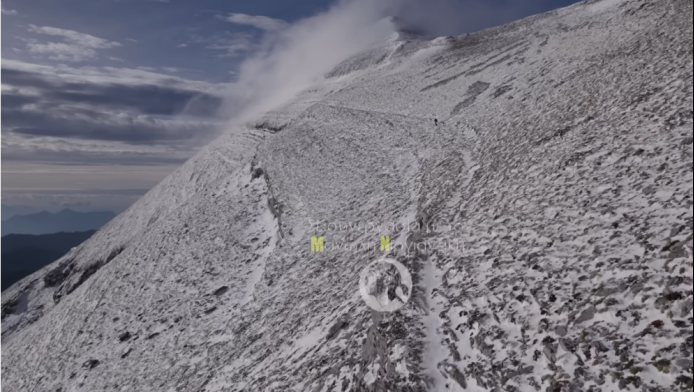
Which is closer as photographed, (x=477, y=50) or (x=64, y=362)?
(x=64, y=362)

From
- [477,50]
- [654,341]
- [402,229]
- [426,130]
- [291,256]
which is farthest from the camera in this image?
Answer: [477,50]

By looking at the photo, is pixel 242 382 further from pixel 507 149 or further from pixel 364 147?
pixel 364 147

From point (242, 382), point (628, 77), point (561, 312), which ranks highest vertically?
point (628, 77)

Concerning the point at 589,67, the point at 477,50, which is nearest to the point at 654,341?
the point at 589,67

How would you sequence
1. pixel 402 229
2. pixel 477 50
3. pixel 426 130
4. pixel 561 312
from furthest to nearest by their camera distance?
1. pixel 477 50
2. pixel 426 130
3. pixel 402 229
4. pixel 561 312

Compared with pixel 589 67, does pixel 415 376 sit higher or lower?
Result: lower

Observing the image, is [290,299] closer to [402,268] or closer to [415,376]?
[402,268]

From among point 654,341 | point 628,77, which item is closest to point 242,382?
point 654,341
